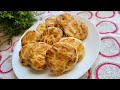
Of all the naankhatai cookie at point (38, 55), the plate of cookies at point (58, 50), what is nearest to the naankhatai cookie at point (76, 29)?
the plate of cookies at point (58, 50)

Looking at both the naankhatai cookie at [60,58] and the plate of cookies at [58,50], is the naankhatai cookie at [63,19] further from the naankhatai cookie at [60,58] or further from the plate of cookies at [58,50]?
the naankhatai cookie at [60,58]

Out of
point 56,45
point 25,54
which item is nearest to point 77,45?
point 56,45

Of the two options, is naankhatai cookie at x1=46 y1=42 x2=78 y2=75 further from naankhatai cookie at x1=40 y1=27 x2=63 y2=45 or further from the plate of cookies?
naankhatai cookie at x1=40 y1=27 x2=63 y2=45

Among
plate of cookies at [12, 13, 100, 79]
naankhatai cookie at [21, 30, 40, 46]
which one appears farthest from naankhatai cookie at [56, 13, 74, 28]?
naankhatai cookie at [21, 30, 40, 46]

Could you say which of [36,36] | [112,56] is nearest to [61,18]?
[36,36]

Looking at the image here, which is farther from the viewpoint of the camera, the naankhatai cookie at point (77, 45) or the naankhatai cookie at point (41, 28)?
the naankhatai cookie at point (41, 28)
